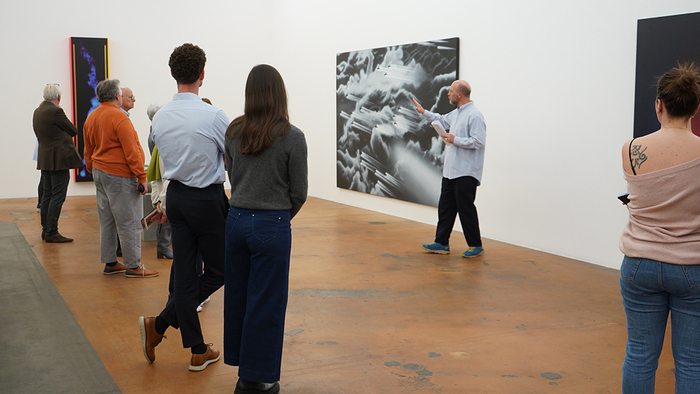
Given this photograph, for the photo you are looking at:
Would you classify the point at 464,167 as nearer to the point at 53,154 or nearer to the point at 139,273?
the point at 139,273

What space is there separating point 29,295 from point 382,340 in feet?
9.35

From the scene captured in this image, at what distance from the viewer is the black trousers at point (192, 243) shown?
121 inches

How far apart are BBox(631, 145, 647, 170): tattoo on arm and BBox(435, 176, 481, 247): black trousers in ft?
12.1

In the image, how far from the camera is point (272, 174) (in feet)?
8.89

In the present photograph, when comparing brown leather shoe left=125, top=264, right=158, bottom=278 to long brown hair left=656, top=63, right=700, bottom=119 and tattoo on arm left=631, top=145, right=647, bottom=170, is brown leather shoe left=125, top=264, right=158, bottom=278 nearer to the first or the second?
tattoo on arm left=631, top=145, right=647, bottom=170

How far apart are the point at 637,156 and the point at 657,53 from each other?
3417 mm

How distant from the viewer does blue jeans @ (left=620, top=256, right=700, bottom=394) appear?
2.10 m

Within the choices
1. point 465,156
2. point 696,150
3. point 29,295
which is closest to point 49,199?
point 29,295

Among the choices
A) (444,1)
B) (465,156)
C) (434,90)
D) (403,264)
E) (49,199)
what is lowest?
(403,264)

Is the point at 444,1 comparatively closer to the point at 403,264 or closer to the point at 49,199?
the point at 403,264

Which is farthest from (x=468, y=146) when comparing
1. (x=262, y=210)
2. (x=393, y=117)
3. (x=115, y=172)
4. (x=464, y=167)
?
(x=262, y=210)

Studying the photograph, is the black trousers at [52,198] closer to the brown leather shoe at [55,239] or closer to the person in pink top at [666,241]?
the brown leather shoe at [55,239]

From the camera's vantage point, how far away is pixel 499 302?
14.9 ft

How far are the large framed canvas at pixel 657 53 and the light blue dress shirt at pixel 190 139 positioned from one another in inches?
149
